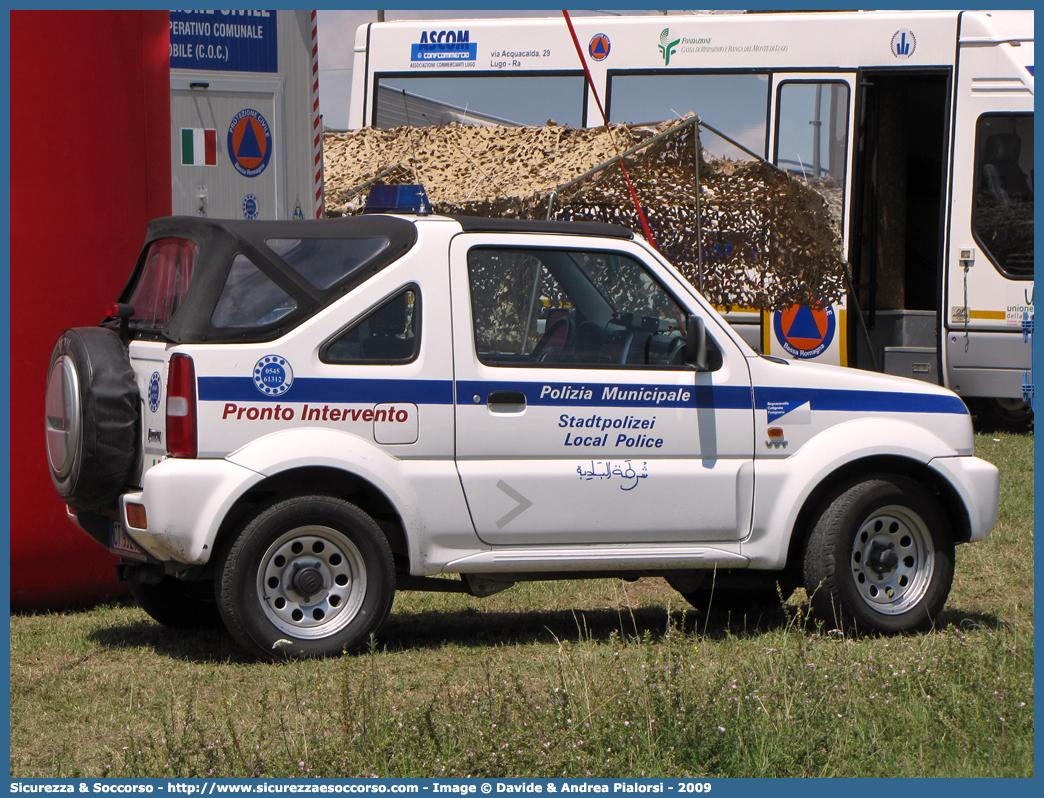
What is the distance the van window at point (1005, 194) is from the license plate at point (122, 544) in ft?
35.3

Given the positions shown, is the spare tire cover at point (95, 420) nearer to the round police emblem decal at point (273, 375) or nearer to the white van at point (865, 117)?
the round police emblem decal at point (273, 375)

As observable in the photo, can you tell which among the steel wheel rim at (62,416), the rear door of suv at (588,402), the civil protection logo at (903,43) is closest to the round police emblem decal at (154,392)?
the steel wheel rim at (62,416)

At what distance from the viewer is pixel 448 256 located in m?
6.12

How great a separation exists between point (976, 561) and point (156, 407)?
5.23m

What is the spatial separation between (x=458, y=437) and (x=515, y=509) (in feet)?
1.36

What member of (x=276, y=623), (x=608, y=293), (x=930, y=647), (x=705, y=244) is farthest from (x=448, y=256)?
(x=705, y=244)

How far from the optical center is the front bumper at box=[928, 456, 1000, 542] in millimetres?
6594

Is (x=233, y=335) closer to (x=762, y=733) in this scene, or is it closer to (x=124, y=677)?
(x=124, y=677)

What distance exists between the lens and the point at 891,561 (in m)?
6.57

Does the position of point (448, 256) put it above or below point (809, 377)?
above

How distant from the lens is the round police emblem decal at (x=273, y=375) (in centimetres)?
573

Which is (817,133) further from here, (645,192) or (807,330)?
(645,192)

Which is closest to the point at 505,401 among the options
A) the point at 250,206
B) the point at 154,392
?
the point at 154,392

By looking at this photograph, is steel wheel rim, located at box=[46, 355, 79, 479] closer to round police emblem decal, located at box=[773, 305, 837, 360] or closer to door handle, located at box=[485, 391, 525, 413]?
door handle, located at box=[485, 391, 525, 413]
